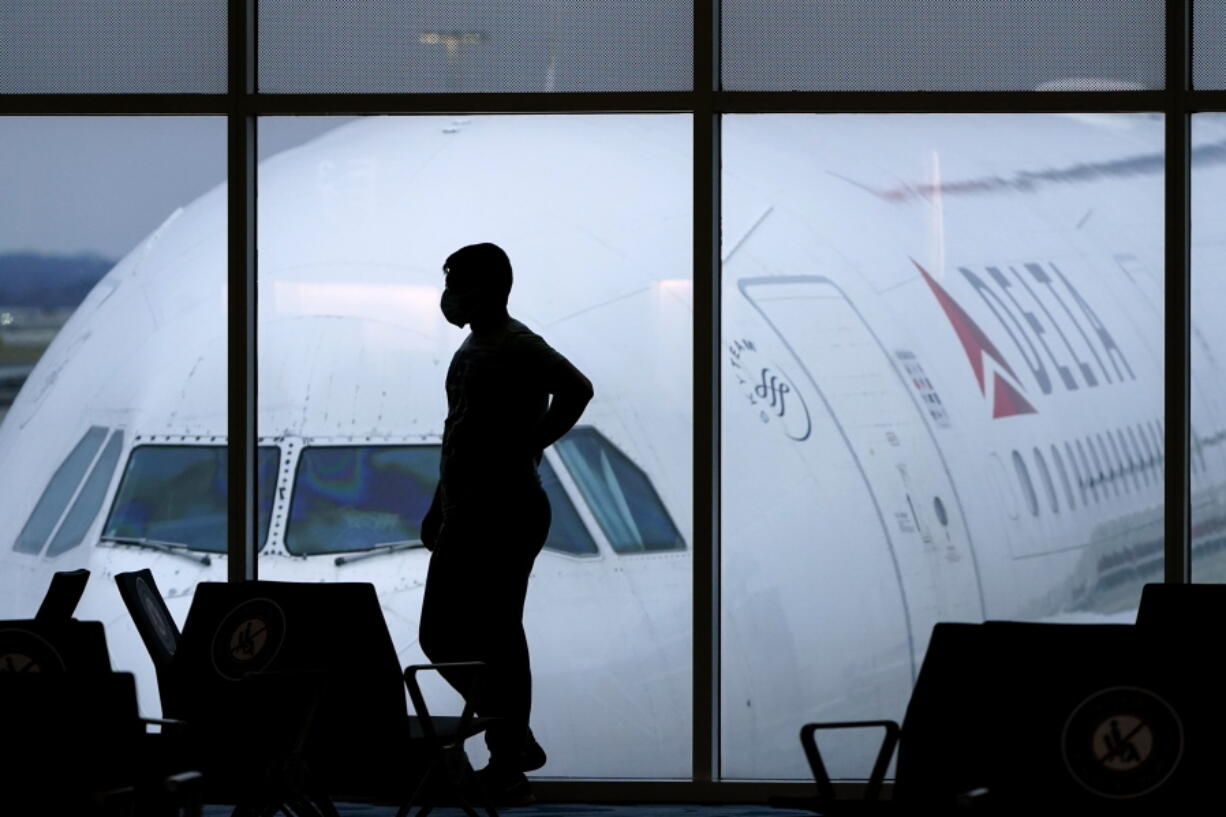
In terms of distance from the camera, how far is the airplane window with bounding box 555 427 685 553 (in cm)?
616

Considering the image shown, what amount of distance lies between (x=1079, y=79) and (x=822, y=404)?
1307 millimetres

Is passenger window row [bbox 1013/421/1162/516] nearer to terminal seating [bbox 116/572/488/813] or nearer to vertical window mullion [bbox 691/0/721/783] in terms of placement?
vertical window mullion [bbox 691/0/721/783]

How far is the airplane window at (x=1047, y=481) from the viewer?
627 cm

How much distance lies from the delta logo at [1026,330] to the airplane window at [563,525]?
4.51 feet

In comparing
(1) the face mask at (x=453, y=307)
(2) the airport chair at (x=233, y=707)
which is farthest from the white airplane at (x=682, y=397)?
(2) the airport chair at (x=233, y=707)

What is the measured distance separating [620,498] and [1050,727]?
108 inches

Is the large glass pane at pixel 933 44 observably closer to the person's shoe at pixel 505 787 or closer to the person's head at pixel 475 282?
the person's head at pixel 475 282

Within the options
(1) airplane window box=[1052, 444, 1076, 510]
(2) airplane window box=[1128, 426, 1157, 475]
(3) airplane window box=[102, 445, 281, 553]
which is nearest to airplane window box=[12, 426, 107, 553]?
(3) airplane window box=[102, 445, 281, 553]

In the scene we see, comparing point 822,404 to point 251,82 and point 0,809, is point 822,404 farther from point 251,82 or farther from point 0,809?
point 0,809

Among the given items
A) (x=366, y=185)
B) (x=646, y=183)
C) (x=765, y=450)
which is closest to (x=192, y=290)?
(x=366, y=185)

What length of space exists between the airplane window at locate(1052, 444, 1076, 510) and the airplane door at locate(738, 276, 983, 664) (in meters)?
0.35

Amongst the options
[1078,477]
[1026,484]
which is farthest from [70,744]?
[1078,477]

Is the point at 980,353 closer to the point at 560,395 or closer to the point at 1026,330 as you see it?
the point at 1026,330

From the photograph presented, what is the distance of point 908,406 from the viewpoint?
246 inches
